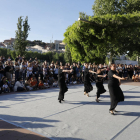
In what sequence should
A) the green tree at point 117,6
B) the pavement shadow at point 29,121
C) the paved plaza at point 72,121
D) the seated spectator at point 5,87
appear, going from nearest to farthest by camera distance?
the paved plaza at point 72,121 → the pavement shadow at point 29,121 → the seated spectator at point 5,87 → the green tree at point 117,6

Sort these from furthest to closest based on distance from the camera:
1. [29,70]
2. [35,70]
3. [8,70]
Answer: [35,70], [29,70], [8,70]

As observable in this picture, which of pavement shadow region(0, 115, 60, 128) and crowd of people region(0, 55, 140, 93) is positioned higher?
crowd of people region(0, 55, 140, 93)

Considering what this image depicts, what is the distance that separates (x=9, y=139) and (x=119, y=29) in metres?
17.1

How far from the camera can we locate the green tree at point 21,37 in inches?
926

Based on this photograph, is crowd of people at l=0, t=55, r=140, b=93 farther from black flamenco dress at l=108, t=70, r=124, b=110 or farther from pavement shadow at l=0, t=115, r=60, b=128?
pavement shadow at l=0, t=115, r=60, b=128

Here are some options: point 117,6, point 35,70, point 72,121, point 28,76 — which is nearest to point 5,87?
point 28,76

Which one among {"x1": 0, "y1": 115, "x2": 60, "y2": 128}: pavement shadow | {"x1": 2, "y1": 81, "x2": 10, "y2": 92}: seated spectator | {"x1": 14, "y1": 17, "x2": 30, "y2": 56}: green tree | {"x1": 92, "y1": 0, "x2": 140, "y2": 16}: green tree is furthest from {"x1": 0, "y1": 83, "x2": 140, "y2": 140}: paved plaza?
{"x1": 92, "y1": 0, "x2": 140, "y2": 16}: green tree

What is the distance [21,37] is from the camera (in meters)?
24.2

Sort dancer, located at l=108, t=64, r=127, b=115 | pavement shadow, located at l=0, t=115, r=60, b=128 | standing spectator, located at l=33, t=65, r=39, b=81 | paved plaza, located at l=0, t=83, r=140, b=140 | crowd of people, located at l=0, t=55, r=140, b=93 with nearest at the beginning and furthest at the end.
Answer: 1. paved plaza, located at l=0, t=83, r=140, b=140
2. pavement shadow, located at l=0, t=115, r=60, b=128
3. dancer, located at l=108, t=64, r=127, b=115
4. crowd of people, located at l=0, t=55, r=140, b=93
5. standing spectator, located at l=33, t=65, r=39, b=81

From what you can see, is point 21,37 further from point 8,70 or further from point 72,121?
point 72,121

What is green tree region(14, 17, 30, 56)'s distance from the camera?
2352 centimetres

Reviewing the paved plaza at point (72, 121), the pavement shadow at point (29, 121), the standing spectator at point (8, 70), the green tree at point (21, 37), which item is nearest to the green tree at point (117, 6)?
the green tree at point (21, 37)

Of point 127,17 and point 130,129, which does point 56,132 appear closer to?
point 130,129

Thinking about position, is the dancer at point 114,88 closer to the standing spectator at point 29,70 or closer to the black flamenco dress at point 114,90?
the black flamenco dress at point 114,90
